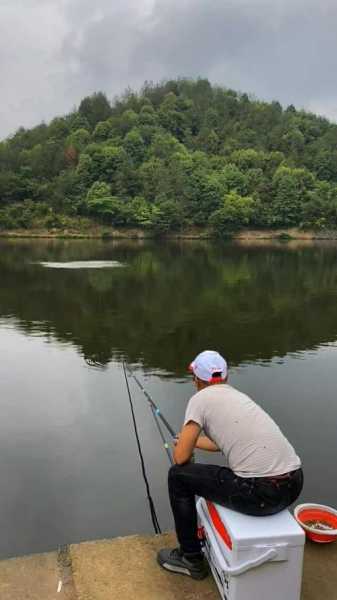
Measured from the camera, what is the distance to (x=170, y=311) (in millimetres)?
14789

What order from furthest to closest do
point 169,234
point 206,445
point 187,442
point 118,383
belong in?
point 169,234
point 118,383
point 206,445
point 187,442

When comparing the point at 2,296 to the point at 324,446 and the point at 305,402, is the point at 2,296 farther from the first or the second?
the point at 324,446

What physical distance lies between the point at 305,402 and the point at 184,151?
83.6 m

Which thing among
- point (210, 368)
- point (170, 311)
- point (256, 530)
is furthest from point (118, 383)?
point (170, 311)

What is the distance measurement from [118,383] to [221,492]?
18.2 feet

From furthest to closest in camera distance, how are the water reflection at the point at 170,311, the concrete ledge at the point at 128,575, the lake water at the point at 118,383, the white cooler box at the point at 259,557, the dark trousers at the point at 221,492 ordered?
the water reflection at the point at 170,311, the lake water at the point at 118,383, the concrete ledge at the point at 128,575, the dark trousers at the point at 221,492, the white cooler box at the point at 259,557

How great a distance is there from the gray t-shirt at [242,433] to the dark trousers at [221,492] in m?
0.06

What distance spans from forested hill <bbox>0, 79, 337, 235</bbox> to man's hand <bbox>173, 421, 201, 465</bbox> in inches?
2305

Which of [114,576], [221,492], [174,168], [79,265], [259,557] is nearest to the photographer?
[259,557]

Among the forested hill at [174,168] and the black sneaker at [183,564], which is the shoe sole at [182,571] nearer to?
the black sneaker at [183,564]

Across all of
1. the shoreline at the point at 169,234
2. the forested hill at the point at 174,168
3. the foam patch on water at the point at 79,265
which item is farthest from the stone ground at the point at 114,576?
the forested hill at the point at 174,168

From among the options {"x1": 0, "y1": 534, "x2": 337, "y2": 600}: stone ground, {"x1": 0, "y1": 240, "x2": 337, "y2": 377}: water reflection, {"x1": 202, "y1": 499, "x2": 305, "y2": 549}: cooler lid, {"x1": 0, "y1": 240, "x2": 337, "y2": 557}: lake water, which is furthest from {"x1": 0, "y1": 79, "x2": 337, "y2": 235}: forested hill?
{"x1": 202, "y1": 499, "x2": 305, "y2": 549}: cooler lid

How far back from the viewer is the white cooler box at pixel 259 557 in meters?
2.40

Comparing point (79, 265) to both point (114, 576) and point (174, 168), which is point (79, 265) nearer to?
point (114, 576)
